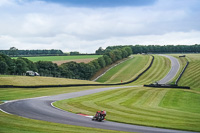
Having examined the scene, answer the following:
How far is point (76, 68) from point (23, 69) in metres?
32.2

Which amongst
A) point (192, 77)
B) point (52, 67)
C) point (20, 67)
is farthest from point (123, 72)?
point (20, 67)

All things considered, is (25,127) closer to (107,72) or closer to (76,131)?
(76,131)

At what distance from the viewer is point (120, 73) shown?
14062 cm

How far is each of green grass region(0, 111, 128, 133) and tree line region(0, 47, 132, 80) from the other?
77.4 m

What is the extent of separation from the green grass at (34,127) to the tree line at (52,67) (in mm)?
77400

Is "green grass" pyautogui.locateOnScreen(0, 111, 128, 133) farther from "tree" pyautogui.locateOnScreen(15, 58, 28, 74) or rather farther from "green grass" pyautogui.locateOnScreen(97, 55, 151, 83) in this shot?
"green grass" pyautogui.locateOnScreen(97, 55, 151, 83)

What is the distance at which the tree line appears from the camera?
348 ft

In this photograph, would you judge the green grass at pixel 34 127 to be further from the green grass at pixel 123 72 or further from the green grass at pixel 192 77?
the green grass at pixel 123 72

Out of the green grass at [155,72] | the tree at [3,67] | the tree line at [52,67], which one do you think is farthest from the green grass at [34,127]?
the green grass at [155,72]

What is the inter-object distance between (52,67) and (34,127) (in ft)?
328

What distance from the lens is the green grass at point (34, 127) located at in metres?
22.1

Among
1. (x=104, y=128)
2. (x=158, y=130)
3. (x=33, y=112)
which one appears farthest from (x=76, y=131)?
(x=33, y=112)

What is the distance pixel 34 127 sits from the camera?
925 inches

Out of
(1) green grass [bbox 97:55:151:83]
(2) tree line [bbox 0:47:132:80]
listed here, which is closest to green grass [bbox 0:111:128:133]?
(2) tree line [bbox 0:47:132:80]
